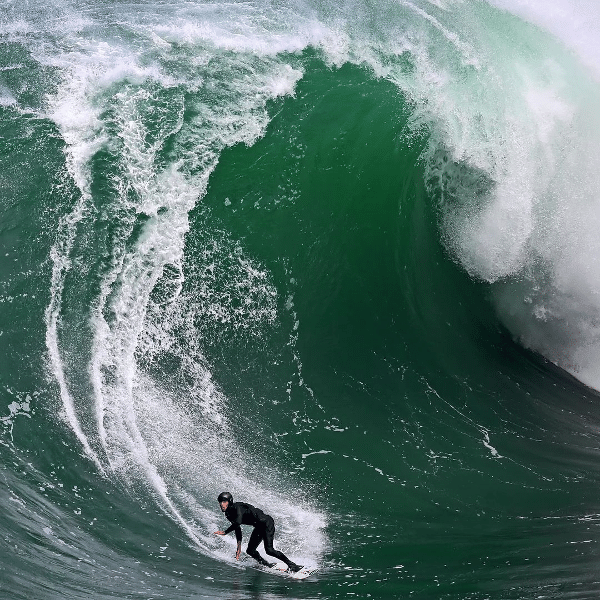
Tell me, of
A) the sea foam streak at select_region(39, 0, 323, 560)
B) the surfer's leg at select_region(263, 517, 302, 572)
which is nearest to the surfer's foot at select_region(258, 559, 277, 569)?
the surfer's leg at select_region(263, 517, 302, 572)

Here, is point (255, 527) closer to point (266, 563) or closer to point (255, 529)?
point (255, 529)

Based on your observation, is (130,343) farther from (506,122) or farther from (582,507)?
(506,122)

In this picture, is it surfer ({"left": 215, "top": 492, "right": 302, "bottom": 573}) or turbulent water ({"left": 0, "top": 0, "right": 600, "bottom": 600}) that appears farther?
turbulent water ({"left": 0, "top": 0, "right": 600, "bottom": 600})

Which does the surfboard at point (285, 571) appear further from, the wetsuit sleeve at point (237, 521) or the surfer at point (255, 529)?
the wetsuit sleeve at point (237, 521)

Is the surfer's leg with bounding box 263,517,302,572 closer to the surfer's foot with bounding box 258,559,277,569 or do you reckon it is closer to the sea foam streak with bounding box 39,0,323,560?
the surfer's foot with bounding box 258,559,277,569

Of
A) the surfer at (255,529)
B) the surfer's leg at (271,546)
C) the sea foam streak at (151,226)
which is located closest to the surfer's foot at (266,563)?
the surfer at (255,529)

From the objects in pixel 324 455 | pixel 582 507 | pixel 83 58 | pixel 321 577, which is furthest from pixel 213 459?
pixel 83 58

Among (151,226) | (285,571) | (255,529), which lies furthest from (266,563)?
(151,226)

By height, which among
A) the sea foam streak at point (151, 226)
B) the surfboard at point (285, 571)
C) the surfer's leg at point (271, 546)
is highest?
the sea foam streak at point (151, 226)
